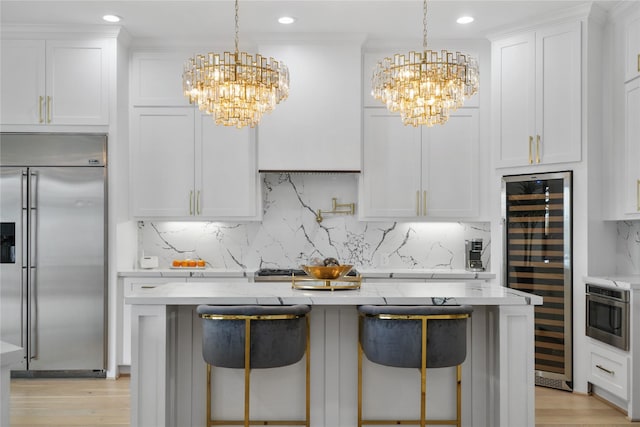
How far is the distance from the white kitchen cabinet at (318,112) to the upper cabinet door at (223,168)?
0.16 metres

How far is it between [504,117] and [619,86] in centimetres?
85

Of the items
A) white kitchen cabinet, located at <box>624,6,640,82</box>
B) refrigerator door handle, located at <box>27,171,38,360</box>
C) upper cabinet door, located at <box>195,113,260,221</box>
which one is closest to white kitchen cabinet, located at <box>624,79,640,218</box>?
white kitchen cabinet, located at <box>624,6,640,82</box>

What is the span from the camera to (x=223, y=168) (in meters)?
4.75

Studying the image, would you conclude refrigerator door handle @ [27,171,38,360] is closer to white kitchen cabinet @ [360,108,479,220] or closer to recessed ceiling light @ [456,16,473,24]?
white kitchen cabinet @ [360,108,479,220]

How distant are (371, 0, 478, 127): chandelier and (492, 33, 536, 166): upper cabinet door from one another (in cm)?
145

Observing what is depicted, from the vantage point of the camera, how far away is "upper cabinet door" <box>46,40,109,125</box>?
174 inches

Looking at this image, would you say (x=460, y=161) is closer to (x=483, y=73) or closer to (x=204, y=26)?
(x=483, y=73)

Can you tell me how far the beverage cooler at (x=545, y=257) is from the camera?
13.3 ft

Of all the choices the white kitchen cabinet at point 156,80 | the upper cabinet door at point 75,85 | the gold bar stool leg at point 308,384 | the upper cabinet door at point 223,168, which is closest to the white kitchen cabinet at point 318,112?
the upper cabinet door at point 223,168

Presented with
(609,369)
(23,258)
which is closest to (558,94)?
(609,369)

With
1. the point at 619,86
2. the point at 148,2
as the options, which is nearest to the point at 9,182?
the point at 148,2

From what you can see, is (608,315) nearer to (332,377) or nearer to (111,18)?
(332,377)

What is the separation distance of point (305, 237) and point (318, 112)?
1.20m

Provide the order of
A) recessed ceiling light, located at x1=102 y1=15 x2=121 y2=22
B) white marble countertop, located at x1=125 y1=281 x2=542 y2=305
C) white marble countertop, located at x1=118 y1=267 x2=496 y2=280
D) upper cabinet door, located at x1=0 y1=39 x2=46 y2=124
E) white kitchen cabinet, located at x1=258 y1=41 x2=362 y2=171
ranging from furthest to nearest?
white kitchen cabinet, located at x1=258 y1=41 x2=362 y2=171 → white marble countertop, located at x1=118 y1=267 x2=496 y2=280 → upper cabinet door, located at x1=0 y1=39 x2=46 y2=124 → recessed ceiling light, located at x1=102 y1=15 x2=121 y2=22 → white marble countertop, located at x1=125 y1=281 x2=542 y2=305
